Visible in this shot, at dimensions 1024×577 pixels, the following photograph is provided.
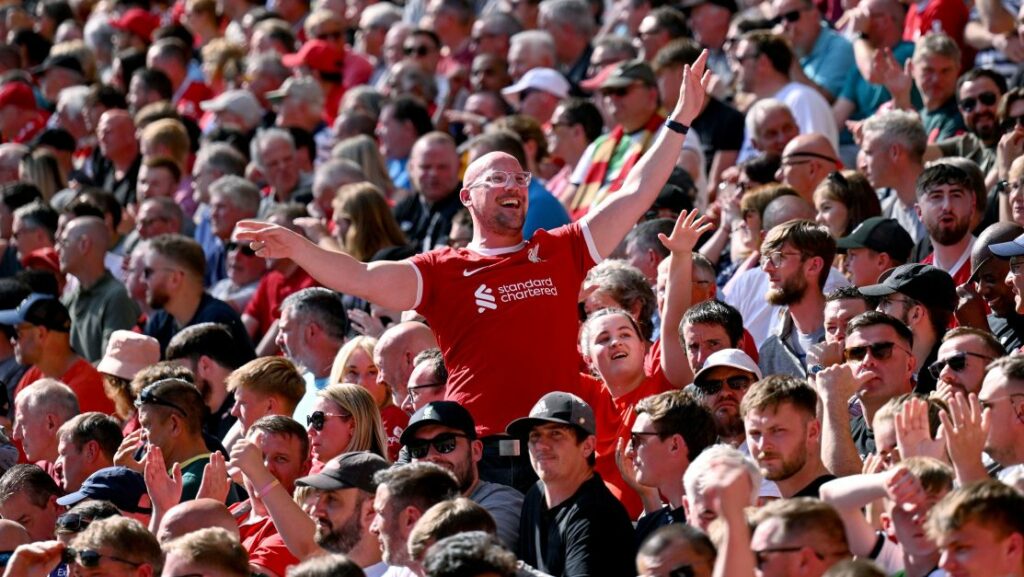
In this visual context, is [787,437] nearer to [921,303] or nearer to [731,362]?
[731,362]

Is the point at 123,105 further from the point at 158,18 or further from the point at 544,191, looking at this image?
the point at 544,191

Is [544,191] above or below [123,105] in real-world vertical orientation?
below

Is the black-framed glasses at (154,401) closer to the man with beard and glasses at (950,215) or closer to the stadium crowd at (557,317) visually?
the stadium crowd at (557,317)

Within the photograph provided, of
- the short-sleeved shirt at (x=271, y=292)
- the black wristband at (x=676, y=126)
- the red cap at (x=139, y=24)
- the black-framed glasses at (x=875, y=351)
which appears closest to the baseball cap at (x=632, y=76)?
the short-sleeved shirt at (x=271, y=292)

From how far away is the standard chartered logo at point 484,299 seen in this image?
8258 millimetres

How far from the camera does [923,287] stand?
852 centimetres

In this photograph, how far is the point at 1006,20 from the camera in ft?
→ 42.5

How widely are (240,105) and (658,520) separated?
391 inches

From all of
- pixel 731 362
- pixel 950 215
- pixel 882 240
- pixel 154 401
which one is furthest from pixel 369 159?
pixel 731 362

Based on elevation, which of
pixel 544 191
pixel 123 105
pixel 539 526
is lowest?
pixel 539 526

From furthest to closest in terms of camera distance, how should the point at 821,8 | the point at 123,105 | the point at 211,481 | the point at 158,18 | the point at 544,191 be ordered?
the point at 158,18 < the point at 123,105 < the point at 821,8 < the point at 544,191 < the point at 211,481

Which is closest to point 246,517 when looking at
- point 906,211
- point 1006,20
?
point 906,211

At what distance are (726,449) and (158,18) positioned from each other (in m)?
15.3

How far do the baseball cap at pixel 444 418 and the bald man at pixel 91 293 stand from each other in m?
5.16
